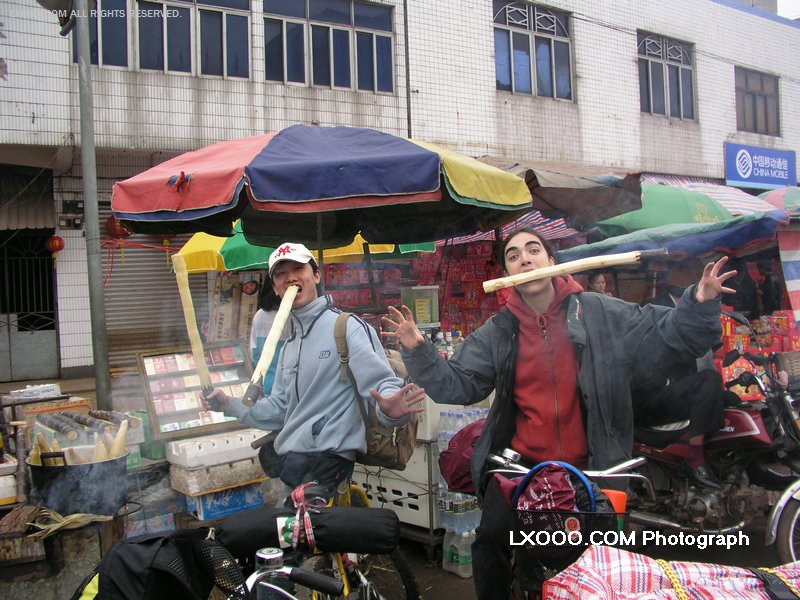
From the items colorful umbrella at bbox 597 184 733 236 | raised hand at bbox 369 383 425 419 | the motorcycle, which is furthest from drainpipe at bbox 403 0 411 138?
raised hand at bbox 369 383 425 419

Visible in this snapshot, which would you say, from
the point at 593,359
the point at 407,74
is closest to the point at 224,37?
the point at 407,74

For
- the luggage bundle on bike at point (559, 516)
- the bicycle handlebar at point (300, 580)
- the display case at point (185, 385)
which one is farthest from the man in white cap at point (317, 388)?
the display case at point (185, 385)

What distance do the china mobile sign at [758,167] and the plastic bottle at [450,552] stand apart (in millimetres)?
16402

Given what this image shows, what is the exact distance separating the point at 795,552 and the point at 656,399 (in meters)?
1.30

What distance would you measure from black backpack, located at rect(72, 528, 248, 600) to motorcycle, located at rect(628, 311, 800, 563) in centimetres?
312

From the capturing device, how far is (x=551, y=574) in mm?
2289

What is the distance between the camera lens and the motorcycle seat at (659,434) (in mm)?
4461

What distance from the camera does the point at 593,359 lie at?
293 cm

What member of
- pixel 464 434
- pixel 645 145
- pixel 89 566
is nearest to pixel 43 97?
pixel 89 566

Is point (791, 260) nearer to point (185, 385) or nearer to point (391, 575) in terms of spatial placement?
point (391, 575)

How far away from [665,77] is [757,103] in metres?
4.20

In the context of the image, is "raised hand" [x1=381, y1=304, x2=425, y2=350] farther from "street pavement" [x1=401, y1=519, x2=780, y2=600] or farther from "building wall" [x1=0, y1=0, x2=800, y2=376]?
"building wall" [x1=0, y1=0, x2=800, y2=376]

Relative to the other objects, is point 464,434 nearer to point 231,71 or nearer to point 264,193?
point 264,193

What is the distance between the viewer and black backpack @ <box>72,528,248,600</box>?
206cm
